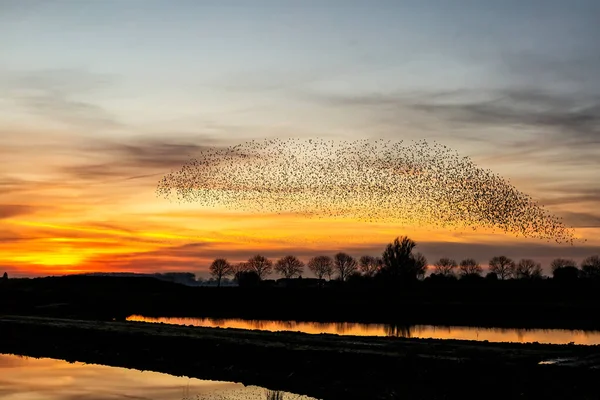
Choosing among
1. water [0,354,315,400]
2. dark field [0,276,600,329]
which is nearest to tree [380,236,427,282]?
dark field [0,276,600,329]

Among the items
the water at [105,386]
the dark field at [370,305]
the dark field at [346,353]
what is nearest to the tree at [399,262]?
the dark field at [370,305]

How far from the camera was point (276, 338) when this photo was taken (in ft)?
164

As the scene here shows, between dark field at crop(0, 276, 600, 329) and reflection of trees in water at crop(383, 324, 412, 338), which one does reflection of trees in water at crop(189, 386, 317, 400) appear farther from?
dark field at crop(0, 276, 600, 329)

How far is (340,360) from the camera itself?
38469mm

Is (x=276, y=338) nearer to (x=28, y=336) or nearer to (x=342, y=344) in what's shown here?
(x=342, y=344)

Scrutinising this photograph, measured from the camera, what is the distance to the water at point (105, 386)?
1346 inches

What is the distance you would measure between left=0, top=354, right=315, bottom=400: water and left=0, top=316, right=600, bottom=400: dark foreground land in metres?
2.03

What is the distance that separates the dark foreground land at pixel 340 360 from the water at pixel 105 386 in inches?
80.1

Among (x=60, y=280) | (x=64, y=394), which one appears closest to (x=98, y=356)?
(x=64, y=394)

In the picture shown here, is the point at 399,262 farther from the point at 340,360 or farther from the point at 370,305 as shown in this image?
the point at 340,360

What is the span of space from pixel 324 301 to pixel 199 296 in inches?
1166

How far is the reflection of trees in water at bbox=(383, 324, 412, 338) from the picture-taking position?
6431 cm

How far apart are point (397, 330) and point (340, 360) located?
106 ft

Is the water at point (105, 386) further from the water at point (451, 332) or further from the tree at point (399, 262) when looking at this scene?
the tree at point (399, 262)
